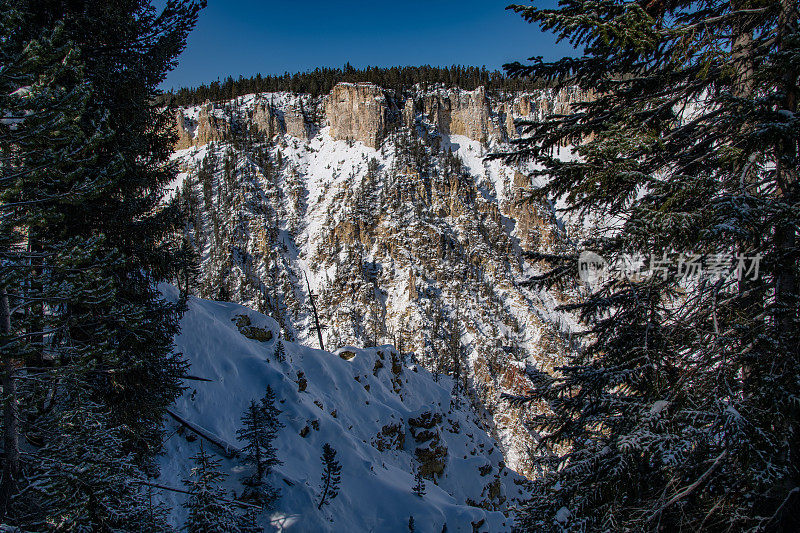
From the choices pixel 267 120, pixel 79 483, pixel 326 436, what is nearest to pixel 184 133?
pixel 267 120

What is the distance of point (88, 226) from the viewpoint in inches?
277

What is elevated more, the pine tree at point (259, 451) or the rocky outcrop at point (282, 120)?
the rocky outcrop at point (282, 120)

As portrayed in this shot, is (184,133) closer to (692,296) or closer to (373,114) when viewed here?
(373,114)

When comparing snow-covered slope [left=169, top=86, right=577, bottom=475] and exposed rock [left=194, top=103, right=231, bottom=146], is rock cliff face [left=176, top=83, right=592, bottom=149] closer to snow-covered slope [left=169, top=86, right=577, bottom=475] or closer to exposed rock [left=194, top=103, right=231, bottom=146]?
exposed rock [left=194, top=103, right=231, bottom=146]

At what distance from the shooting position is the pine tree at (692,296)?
2.64 meters

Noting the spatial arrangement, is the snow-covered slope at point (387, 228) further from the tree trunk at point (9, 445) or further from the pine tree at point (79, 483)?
the tree trunk at point (9, 445)

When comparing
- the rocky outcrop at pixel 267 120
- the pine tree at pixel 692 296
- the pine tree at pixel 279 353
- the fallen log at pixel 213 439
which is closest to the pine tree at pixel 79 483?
the pine tree at pixel 692 296

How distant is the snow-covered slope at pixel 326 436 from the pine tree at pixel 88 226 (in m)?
3.86

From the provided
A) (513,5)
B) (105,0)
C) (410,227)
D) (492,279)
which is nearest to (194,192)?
(410,227)

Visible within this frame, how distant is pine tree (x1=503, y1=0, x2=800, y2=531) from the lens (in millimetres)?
2639

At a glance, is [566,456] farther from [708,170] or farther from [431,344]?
[431,344]

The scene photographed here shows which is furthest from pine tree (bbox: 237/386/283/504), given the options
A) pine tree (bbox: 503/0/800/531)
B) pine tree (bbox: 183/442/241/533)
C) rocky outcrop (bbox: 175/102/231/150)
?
rocky outcrop (bbox: 175/102/231/150)

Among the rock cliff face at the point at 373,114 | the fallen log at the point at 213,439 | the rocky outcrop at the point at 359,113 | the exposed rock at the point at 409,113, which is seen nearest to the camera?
the fallen log at the point at 213,439

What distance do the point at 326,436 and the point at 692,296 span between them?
14.5 m
